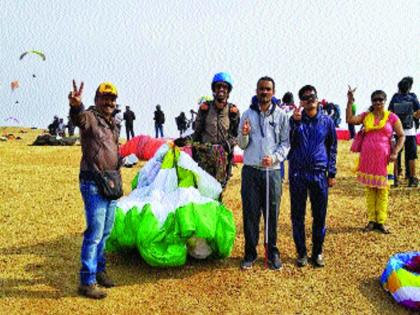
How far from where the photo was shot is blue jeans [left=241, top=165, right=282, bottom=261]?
4.48 m

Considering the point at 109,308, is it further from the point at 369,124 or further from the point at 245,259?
the point at 369,124

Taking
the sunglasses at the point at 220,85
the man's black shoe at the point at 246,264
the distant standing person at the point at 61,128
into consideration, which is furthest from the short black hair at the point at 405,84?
the distant standing person at the point at 61,128

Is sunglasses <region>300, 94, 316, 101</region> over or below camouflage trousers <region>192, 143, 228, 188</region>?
over

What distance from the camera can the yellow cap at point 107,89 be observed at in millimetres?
3818

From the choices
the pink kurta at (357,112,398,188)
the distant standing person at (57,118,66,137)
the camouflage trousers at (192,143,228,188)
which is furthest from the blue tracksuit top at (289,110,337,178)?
the distant standing person at (57,118,66,137)

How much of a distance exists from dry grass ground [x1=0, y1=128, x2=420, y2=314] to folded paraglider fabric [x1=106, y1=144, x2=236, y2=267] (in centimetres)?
25

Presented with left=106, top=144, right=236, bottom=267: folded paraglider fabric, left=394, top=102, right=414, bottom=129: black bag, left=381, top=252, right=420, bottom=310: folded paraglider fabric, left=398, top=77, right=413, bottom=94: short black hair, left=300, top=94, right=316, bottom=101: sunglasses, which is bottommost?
left=381, top=252, right=420, bottom=310: folded paraglider fabric

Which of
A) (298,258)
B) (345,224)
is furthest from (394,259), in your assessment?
(345,224)

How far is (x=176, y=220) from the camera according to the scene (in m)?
4.46

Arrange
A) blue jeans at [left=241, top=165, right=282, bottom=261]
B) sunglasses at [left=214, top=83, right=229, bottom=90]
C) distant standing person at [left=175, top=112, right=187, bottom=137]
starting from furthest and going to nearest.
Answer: distant standing person at [left=175, top=112, right=187, bottom=137], sunglasses at [left=214, top=83, right=229, bottom=90], blue jeans at [left=241, top=165, right=282, bottom=261]

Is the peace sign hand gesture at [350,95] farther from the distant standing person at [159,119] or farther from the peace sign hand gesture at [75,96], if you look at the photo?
the distant standing person at [159,119]

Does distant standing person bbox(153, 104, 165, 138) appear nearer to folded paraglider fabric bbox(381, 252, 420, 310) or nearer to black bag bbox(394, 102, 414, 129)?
black bag bbox(394, 102, 414, 129)

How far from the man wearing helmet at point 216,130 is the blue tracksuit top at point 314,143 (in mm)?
767

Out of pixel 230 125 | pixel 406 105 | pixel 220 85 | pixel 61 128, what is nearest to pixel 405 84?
pixel 406 105
